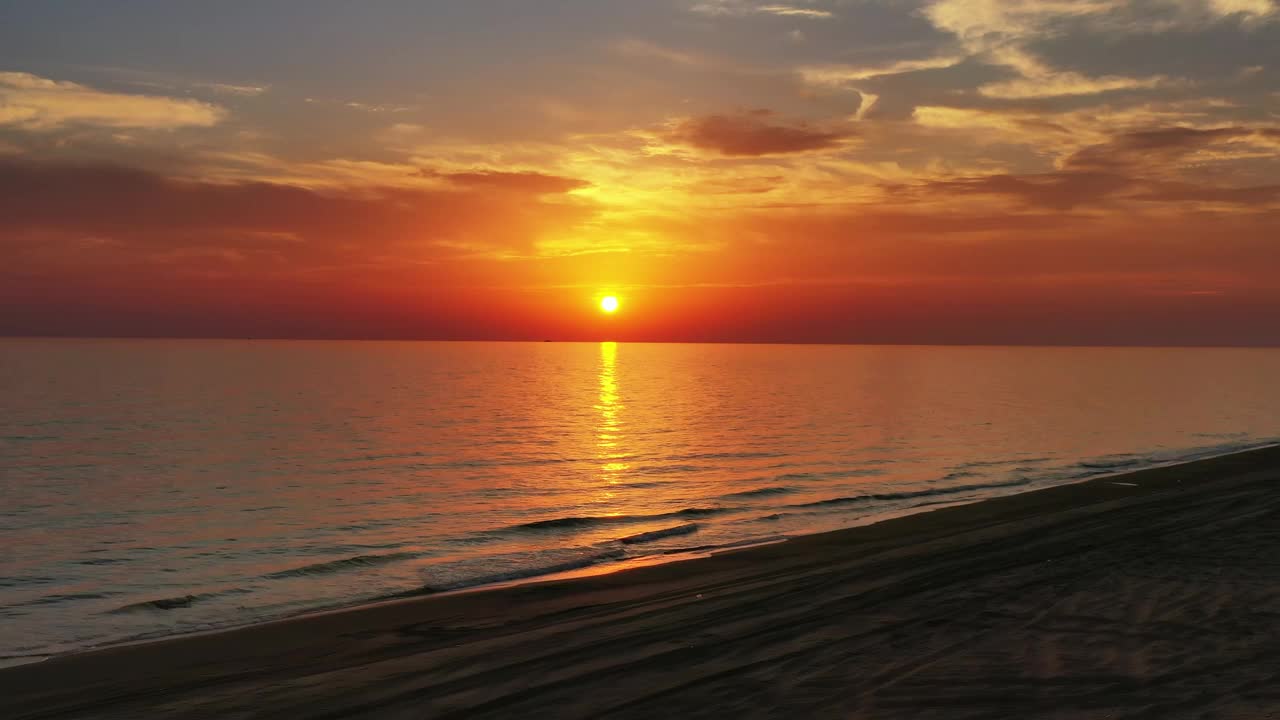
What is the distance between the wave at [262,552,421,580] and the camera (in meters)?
19.5

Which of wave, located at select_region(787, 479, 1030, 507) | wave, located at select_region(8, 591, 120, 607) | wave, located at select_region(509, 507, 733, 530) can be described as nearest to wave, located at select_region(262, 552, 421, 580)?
wave, located at select_region(8, 591, 120, 607)

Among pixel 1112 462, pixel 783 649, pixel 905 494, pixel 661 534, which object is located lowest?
pixel 1112 462

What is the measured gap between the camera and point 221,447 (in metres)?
48.9

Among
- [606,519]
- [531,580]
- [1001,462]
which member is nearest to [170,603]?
[531,580]

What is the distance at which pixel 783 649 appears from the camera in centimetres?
1159

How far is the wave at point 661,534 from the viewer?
75.5 ft

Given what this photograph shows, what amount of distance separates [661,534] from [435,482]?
14.7 meters

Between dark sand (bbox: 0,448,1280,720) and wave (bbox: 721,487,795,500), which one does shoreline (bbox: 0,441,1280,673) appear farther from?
wave (bbox: 721,487,795,500)

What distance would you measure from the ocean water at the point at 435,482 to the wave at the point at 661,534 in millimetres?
89

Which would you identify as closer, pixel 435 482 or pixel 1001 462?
pixel 435 482

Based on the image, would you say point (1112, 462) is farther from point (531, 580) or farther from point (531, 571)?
point (531, 580)

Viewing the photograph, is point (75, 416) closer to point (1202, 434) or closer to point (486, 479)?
point (486, 479)

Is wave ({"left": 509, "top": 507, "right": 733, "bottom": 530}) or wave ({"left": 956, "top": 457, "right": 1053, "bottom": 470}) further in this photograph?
wave ({"left": 956, "top": 457, "right": 1053, "bottom": 470})

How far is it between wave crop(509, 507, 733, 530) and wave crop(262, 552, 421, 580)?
15.3 ft
